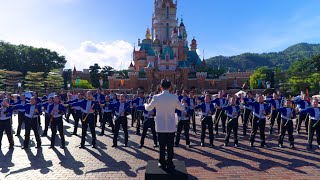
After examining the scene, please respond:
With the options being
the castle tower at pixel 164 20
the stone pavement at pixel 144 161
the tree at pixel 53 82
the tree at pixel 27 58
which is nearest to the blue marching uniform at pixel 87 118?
the stone pavement at pixel 144 161

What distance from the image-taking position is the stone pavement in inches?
301

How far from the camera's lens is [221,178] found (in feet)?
23.9

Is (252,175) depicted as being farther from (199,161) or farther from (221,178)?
(199,161)

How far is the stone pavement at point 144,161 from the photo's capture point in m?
7.63

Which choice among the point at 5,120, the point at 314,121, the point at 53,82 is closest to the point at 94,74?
the point at 53,82

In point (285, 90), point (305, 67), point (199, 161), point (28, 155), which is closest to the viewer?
point (199, 161)

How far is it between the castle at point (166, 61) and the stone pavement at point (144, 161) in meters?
49.1

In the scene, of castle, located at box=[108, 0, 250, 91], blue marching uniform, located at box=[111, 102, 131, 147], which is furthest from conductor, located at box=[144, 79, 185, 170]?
castle, located at box=[108, 0, 250, 91]

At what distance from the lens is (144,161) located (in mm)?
9094

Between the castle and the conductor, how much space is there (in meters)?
53.6

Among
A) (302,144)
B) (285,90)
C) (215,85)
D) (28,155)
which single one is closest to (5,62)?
(215,85)

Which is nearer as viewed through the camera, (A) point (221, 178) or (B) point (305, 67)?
(A) point (221, 178)

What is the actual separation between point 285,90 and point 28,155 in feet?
169

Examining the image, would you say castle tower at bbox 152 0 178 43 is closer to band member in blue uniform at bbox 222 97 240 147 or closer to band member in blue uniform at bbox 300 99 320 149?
band member in blue uniform at bbox 222 97 240 147
